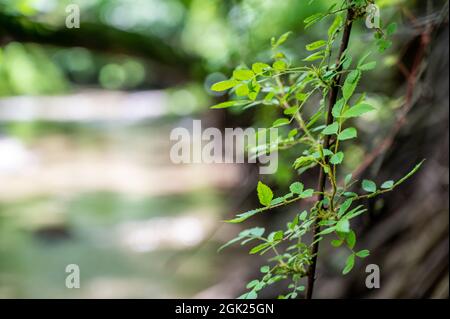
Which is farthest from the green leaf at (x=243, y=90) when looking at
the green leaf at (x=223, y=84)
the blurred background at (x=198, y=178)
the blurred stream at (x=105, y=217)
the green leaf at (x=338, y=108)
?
the blurred background at (x=198, y=178)

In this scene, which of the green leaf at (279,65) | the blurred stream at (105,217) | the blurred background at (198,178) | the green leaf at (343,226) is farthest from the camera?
the blurred stream at (105,217)

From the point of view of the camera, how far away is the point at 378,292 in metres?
1.73

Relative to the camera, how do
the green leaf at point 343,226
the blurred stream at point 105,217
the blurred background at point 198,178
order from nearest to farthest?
the green leaf at point 343,226 < the blurred background at point 198,178 < the blurred stream at point 105,217

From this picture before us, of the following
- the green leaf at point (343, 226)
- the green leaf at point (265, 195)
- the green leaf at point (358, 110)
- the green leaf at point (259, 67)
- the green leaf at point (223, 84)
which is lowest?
the green leaf at point (343, 226)

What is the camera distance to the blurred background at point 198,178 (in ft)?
5.39

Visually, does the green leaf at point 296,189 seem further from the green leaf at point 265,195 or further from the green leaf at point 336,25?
the green leaf at point 336,25

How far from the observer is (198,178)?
575cm

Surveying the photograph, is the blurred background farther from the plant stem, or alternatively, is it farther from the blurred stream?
the plant stem

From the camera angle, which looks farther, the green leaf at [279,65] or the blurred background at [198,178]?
the blurred background at [198,178]

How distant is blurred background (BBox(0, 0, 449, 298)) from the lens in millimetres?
1644
